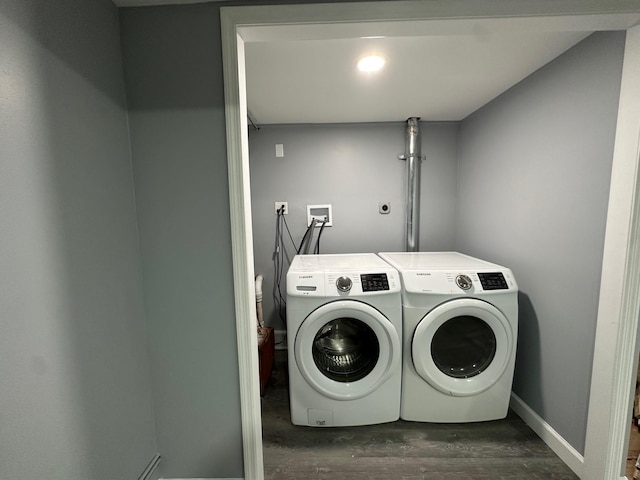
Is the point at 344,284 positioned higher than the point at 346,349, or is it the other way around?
the point at 344,284

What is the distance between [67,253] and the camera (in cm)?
71

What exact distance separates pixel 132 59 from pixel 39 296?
837 mm

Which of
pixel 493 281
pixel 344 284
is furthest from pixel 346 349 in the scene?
pixel 493 281

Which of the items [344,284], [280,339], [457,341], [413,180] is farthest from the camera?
[280,339]

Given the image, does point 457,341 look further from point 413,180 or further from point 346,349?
point 413,180

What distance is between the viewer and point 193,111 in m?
0.93

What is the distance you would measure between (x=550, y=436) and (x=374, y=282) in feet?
3.86

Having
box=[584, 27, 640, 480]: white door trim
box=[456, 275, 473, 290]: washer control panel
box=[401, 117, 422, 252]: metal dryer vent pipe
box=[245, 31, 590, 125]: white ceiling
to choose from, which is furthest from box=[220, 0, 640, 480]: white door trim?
box=[401, 117, 422, 252]: metal dryer vent pipe

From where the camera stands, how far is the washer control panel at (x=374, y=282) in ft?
4.40

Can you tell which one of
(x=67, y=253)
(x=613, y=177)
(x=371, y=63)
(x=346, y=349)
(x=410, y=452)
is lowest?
(x=410, y=452)

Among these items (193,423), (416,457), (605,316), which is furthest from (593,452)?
(193,423)

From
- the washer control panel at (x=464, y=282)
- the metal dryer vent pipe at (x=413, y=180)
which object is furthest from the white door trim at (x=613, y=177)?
the metal dryer vent pipe at (x=413, y=180)

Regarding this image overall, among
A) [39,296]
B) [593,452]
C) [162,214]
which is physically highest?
[162,214]

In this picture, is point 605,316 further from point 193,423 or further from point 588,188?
point 193,423
